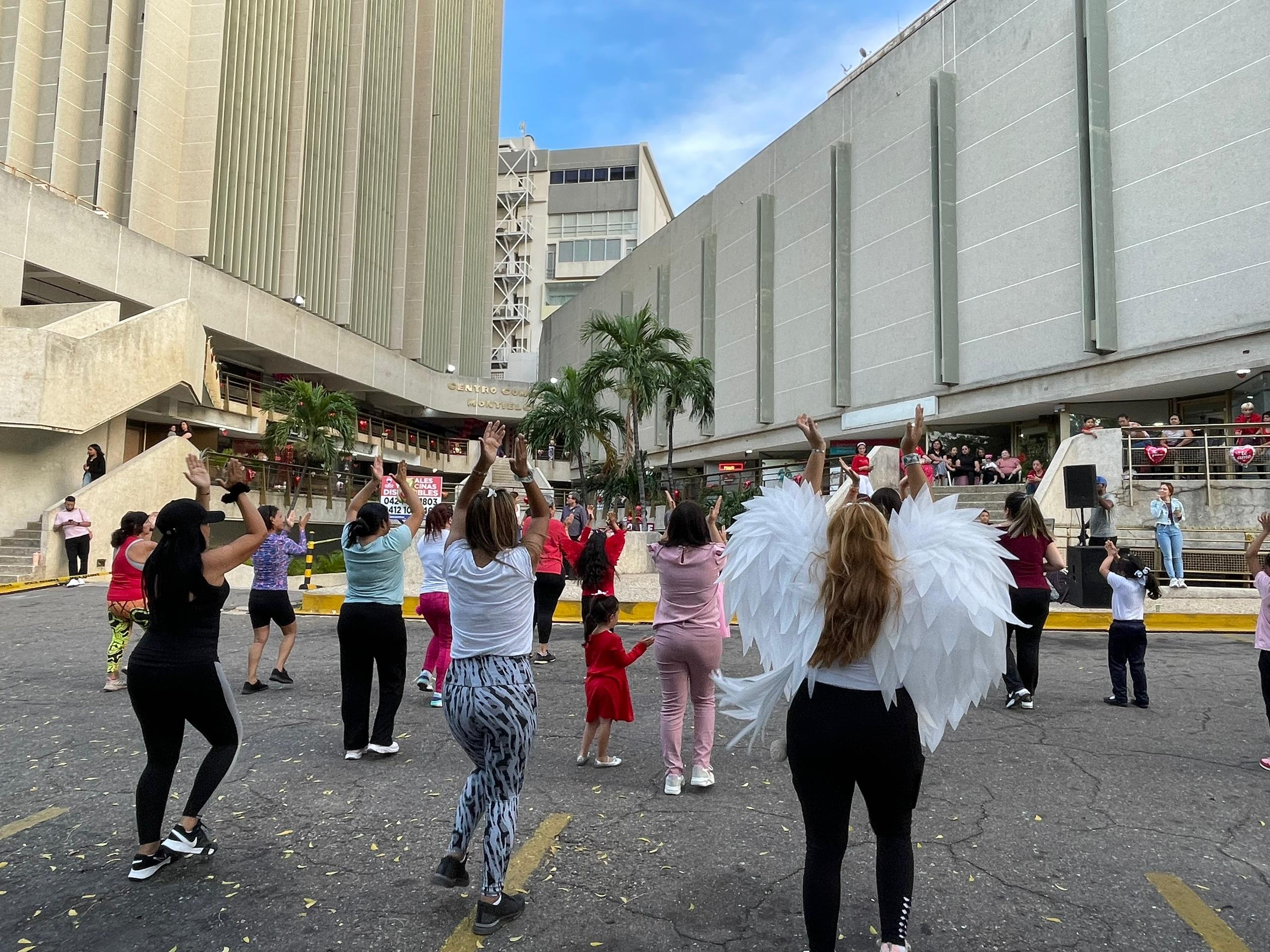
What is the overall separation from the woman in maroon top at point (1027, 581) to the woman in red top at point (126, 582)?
7.47 m

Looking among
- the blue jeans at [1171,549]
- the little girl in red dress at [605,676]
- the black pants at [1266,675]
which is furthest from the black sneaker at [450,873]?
the blue jeans at [1171,549]

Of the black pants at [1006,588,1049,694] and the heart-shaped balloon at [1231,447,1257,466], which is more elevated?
the heart-shaped balloon at [1231,447,1257,466]

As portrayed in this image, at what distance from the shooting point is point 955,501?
3.06m

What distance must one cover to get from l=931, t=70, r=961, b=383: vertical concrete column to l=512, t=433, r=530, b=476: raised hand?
2616 centimetres

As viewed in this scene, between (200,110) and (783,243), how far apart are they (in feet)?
77.7

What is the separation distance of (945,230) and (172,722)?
2860 centimetres

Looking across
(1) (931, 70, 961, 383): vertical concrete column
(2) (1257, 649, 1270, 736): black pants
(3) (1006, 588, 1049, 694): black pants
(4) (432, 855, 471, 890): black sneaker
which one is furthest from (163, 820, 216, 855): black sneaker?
(1) (931, 70, 961, 383): vertical concrete column

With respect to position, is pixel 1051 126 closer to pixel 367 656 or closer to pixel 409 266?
pixel 367 656

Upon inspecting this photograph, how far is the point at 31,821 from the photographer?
4.48 meters

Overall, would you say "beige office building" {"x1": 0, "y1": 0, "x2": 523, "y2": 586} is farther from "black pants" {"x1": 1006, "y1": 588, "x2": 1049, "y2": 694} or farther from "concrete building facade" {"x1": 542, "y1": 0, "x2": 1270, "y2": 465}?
"black pants" {"x1": 1006, "y1": 588, "x2": 1049, "y2": 694}

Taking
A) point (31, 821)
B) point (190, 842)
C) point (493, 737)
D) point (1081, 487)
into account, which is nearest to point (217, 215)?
point (1081, 487)

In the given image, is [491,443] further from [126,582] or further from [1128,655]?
[1128,655]

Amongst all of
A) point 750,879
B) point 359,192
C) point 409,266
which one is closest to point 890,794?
point 750,879

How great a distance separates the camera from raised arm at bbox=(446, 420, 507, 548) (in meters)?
3.70
